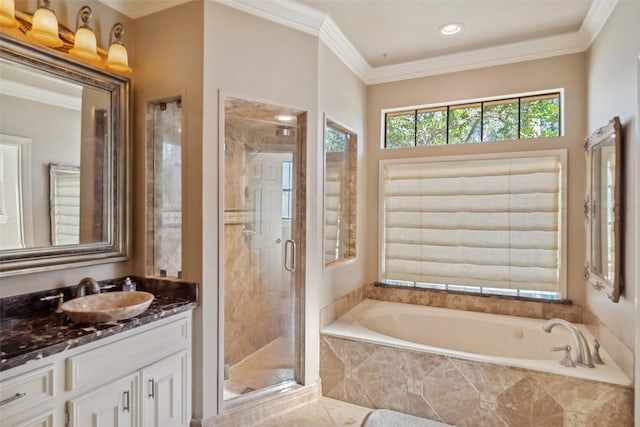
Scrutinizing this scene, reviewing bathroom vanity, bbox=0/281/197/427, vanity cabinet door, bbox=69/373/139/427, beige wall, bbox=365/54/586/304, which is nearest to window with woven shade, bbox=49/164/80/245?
bathroom vanity, bbox=0/281/197/427

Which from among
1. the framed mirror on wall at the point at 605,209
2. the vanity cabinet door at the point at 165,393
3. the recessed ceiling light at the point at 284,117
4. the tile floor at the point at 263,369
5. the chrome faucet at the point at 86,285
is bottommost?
the tile floor at the point at 263,369

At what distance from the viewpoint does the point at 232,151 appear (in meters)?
2.50

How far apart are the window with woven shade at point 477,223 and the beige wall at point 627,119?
57 cm

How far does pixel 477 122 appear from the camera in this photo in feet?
10.4

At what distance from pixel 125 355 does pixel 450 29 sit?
10.0 feet

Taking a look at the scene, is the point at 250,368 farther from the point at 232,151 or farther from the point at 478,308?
the point at 478,308

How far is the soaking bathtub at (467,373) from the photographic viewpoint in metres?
1.96

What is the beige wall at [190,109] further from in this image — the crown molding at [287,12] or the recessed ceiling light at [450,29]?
the recessed ceiling light at [450,29]

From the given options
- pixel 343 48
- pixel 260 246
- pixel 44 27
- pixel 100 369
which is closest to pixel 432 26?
pixel 343 48

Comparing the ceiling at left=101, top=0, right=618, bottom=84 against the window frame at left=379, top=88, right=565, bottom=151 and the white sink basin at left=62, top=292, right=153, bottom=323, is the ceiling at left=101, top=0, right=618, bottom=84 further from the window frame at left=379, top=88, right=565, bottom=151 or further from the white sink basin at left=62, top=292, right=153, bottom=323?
the white sink basin at left=62, top=292, right=153, bottom=323

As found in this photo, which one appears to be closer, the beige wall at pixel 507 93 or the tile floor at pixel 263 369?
the tile floor at pixel 263 369

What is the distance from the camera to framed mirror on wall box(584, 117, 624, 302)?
2027 millimetres

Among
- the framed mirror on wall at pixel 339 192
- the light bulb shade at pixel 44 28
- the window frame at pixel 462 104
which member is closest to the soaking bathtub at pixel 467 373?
the framed mirror on wall at pixel 339 192

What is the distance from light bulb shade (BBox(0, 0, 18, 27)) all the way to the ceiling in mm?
654
